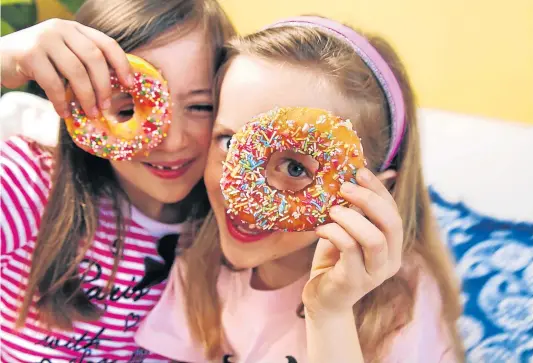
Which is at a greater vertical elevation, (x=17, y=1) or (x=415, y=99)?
(x=415, y=99)

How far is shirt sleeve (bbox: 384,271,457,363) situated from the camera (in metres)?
0.81

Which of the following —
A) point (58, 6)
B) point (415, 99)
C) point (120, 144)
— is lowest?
point (120, 144)

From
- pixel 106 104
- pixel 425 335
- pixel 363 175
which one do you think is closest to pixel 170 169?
pixel 106 104

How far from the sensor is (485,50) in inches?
33.6

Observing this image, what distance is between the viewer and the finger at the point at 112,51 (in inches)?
29.7

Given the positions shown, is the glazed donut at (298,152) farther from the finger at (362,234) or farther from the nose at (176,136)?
the nose at (176,136)

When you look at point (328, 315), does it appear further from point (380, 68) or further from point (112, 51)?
point (112, 51)

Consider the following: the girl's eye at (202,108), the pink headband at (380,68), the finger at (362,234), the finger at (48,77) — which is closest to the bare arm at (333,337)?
the finger at (362,234)

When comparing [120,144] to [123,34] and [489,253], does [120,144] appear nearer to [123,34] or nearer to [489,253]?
[123,34]

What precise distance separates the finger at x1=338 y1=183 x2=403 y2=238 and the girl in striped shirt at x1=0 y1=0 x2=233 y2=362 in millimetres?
302

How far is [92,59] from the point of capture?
0.74m

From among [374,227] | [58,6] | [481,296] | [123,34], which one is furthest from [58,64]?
[481,296]

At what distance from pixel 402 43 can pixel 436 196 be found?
272 mm

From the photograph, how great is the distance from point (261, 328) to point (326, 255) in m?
0.24
